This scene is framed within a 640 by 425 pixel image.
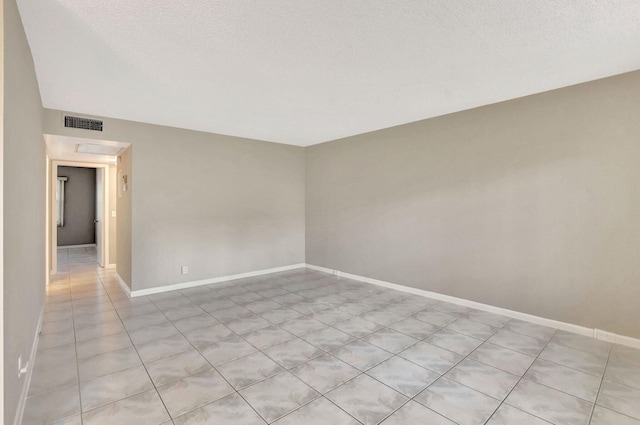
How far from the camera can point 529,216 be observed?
3.44m

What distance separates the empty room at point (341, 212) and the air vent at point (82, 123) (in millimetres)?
39

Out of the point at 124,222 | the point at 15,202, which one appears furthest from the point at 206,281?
the point at 15,202

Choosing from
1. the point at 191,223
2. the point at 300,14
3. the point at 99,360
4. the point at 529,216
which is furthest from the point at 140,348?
the point at 529,216

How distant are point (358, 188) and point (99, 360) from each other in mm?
4041

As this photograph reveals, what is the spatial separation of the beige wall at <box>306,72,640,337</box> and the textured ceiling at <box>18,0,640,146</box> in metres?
0.34

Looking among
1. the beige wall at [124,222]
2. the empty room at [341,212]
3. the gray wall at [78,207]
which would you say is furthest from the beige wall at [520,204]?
the gray wall at [78,207]

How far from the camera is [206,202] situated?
16.6ft

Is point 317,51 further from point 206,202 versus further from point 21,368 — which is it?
point 206,202

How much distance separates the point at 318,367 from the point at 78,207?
33.6 feet

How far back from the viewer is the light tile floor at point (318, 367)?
6.45 ft

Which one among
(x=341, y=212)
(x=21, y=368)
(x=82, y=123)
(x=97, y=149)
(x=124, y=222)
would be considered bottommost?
(x=21, y=368)

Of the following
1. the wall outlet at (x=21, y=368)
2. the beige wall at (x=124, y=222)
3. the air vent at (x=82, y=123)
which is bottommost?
the wall outlet at (x=21, y=368)

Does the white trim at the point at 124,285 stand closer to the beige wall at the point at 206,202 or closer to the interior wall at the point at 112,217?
the beige wall at the point at 206,202

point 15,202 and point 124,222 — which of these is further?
point 124,222
